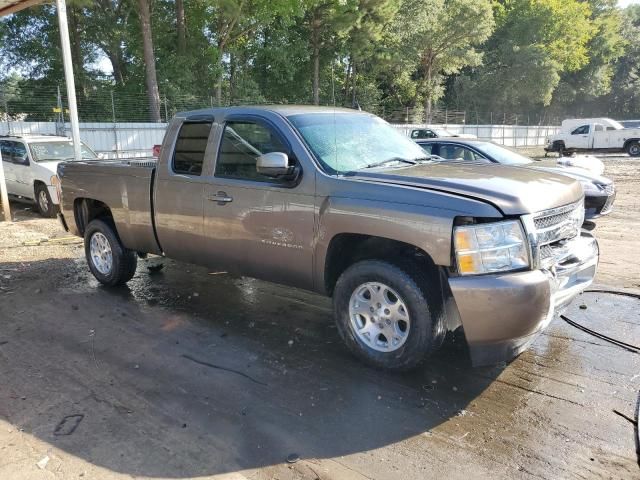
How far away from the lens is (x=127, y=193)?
18.6 feet

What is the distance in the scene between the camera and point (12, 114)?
65.2 ft

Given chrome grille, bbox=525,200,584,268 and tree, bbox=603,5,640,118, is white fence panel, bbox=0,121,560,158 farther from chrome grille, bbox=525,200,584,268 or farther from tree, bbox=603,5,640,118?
tree, bbox=603,5,640,118

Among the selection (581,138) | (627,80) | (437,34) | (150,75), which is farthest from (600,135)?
(627,80)

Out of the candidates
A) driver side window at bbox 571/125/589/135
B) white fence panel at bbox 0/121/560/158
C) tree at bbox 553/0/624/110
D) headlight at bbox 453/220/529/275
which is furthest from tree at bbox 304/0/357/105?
tree at bbox 553/0/624/110

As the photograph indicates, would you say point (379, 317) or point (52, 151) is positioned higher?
point (52, 151)

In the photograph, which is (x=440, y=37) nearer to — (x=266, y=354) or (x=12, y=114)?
(x=12, y=114)

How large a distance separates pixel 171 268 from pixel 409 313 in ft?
14.2

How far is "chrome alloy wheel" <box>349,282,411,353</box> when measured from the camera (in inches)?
149

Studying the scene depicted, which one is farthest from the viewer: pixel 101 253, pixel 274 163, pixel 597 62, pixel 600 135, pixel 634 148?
pixel 597 62

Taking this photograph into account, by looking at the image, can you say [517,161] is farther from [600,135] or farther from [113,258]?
[600,135]

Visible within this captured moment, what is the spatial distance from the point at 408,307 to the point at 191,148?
110 inches

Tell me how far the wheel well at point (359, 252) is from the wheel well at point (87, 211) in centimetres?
339

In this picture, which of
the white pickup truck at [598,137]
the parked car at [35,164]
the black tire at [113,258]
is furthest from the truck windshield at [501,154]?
the white pickup truck at [598,137]

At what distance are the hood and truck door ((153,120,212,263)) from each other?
177 cm
